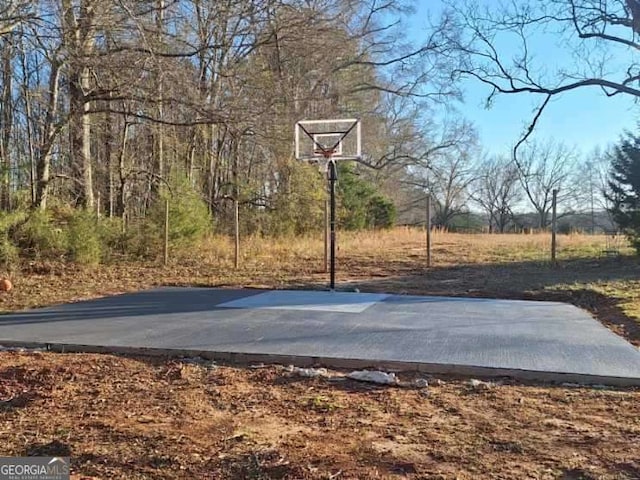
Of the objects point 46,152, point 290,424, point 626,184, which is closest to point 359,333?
point 290,424

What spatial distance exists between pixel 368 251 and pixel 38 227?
878cm

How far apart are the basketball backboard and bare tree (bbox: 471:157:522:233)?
3813 cm

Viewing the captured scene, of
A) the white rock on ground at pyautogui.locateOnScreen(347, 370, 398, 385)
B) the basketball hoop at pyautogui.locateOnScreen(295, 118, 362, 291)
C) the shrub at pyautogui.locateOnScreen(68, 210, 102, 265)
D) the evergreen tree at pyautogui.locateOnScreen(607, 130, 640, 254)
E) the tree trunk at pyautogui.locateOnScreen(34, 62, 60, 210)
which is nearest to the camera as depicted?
the white rock on ground at pyautogui.locateOnScreen(347, 370, 398, 385)

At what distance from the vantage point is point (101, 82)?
449 inches

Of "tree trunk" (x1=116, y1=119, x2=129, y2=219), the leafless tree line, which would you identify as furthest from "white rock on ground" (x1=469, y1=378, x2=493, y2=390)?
"tree trunk" (x1=116, y1=119, x2=129, y2=219)

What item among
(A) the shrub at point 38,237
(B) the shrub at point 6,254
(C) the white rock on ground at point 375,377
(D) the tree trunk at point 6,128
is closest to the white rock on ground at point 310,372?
(C) the white rock on ground at point 375,377

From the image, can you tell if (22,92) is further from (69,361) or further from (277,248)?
(69,361)

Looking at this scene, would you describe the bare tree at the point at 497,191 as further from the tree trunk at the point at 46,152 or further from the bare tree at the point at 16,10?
the bare tree at the point at 16,10

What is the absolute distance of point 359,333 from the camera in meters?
4.93

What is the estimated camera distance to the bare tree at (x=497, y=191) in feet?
151

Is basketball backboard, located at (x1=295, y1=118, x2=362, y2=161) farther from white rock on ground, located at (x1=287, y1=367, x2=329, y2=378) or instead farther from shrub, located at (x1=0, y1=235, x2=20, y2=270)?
shrub, located at (x1=0, y1=235, x2=20, y2=270)

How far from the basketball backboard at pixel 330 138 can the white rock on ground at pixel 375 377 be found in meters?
5.50

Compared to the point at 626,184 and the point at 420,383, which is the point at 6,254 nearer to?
the point at 420,383

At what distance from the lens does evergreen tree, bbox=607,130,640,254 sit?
12.9m
